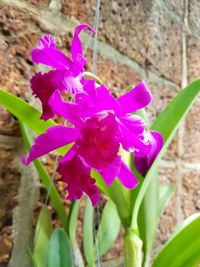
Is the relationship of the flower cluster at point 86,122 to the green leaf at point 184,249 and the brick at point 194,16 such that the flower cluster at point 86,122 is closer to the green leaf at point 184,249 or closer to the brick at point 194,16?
the green leaf at point 184,249

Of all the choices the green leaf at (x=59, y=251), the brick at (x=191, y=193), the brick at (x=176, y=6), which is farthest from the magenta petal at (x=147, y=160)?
the brick at (x=176, y=6)

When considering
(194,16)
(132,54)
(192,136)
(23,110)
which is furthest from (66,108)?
(194,16)

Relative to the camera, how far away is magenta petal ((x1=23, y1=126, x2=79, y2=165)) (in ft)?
1.33

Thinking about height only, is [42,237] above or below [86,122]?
below

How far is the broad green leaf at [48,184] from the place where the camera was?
1.87 ft

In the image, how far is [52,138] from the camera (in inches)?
16.1

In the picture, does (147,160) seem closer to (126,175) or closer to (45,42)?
(126,175)

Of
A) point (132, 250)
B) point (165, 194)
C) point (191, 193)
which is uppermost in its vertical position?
point (132, 250)

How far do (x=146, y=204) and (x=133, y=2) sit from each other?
0.44 meters

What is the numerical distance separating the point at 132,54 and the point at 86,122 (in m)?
0.47

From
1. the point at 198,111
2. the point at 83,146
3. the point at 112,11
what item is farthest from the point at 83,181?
the point at 198,111

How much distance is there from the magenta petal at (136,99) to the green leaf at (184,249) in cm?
25

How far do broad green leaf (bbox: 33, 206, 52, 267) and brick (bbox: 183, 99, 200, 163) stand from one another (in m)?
0.44

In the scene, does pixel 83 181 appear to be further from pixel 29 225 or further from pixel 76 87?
pixel 29 225
